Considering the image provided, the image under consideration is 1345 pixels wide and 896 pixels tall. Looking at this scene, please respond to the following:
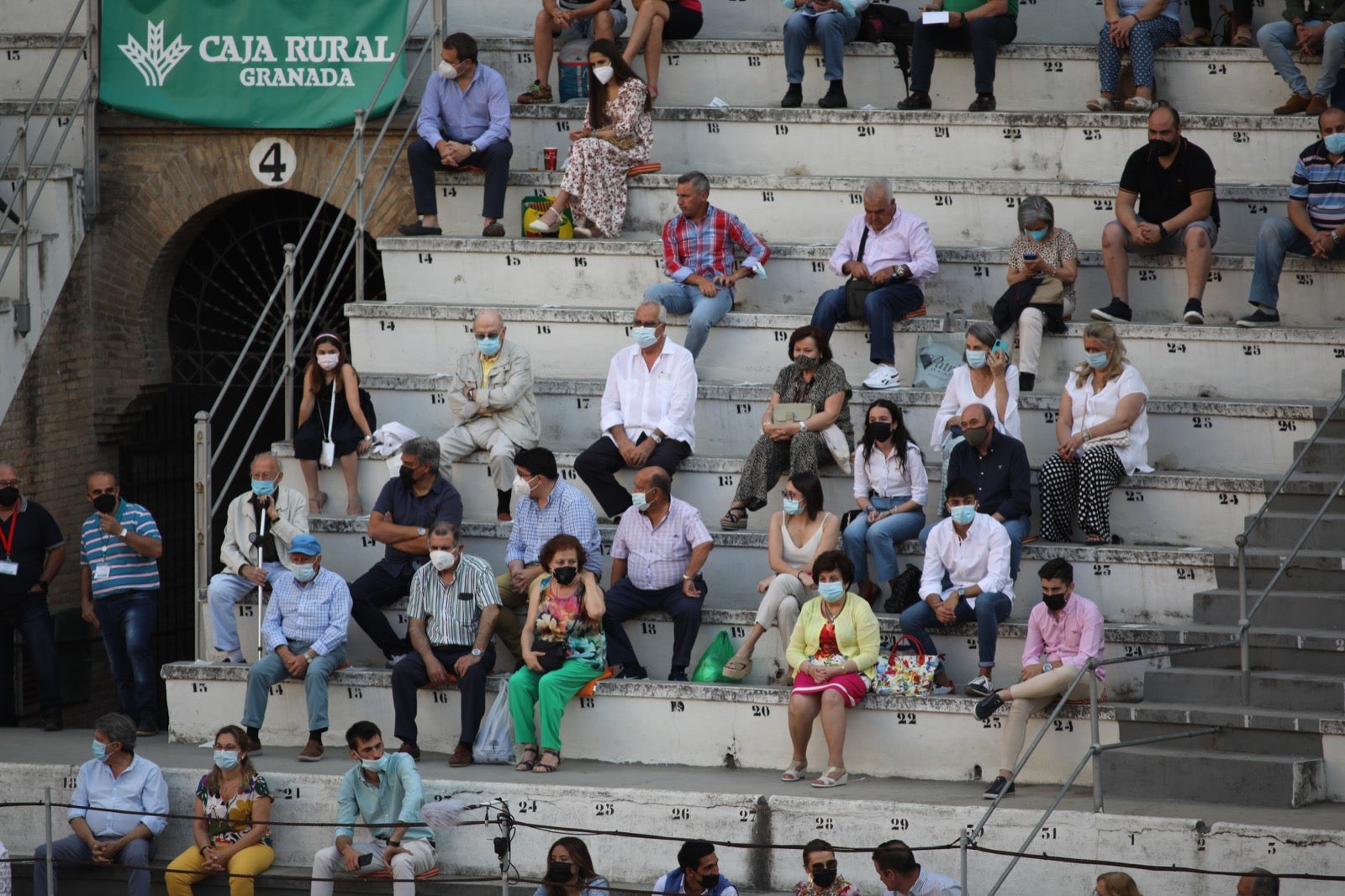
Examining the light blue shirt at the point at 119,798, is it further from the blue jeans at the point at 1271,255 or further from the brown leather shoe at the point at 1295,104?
the brown leather shoe at the point at 1295,104

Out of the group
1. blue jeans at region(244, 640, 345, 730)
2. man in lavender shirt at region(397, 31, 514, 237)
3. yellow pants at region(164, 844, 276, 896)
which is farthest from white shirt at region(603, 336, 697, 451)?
yellow pants at region(164, 844, 276, 896)

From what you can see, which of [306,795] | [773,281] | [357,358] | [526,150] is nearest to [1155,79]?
[773,281]

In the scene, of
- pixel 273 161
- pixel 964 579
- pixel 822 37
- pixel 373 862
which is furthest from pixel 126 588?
pixel 822 37

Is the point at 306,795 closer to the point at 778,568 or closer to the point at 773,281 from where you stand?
the point at 778,568

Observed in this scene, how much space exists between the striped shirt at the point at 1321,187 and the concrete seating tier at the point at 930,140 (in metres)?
1.20

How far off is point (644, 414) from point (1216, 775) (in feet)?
14.5

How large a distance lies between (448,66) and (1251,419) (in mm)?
6491

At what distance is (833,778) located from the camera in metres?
10.7

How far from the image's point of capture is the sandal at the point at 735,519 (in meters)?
12.3

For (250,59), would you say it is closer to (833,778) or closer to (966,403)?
(966,403)

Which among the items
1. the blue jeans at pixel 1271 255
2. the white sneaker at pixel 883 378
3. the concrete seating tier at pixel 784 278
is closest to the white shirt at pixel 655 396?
the white sneaker at pixel 883 378

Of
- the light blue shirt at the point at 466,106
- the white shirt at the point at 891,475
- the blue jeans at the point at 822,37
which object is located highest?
the blue jeans at the point at 822,37

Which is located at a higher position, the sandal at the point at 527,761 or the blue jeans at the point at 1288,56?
the blue jeans at the point at 1288,56

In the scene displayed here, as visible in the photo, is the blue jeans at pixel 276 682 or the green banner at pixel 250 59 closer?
the blue jeans at pixel 276 682
